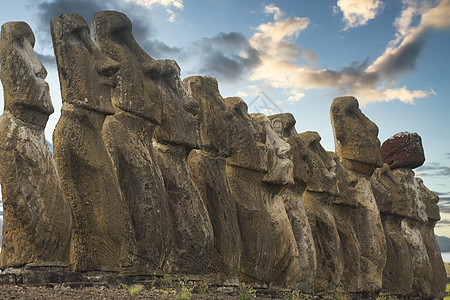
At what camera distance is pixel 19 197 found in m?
7.34

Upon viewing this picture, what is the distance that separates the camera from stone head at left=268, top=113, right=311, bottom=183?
13703 millimetres

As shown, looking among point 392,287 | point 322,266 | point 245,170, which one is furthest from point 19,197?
point 392,287

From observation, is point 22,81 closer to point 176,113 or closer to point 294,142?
point 176,113

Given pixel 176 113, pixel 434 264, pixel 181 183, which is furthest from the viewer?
pixel 434 264

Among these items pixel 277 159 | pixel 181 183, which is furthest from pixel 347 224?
pixel 181 183

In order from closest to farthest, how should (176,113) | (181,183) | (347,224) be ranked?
(181,183)
(176,113)
(347,224)

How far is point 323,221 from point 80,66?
24.1 ft

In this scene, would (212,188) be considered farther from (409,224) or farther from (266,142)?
(409,224)

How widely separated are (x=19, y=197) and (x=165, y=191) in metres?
2.49

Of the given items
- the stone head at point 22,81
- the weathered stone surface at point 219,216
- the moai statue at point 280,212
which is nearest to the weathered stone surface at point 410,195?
the moai statue at point 280,212

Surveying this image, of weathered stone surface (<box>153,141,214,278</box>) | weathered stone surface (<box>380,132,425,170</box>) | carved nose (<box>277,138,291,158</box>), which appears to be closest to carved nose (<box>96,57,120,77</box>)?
weathered stone surface (<box>153,141,214,278</box>)

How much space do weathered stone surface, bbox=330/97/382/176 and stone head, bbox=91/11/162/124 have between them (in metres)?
7.48

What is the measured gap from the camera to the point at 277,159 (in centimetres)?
1271

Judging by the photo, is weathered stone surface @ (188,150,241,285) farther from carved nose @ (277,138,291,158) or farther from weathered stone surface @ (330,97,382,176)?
weathered stone surface @ (330,97,382,176)
